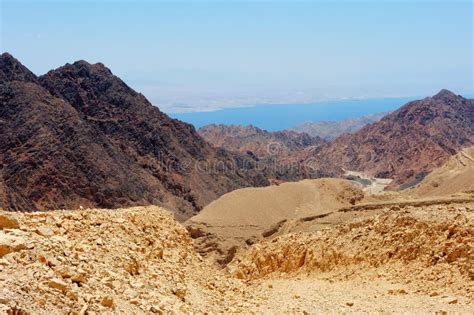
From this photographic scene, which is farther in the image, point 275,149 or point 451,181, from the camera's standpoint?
point 275,149

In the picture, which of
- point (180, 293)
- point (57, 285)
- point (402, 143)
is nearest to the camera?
point (57, 285)

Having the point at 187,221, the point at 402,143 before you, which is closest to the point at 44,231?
the point at 187,221

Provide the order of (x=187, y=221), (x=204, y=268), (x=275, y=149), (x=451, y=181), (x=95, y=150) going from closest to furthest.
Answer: (x=204, y=268) < (x=187, y=221) < (x=451, y=181) < (x=95, y=150) < (x=275, y=149)

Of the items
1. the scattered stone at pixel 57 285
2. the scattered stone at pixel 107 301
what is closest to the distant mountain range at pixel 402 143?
the scattered stone at pixel 107 301

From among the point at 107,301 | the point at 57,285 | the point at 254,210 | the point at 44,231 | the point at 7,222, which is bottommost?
the point at 254,210

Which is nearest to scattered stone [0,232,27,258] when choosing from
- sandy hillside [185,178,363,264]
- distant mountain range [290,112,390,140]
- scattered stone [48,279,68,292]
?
scattered stone [48,279,68,292]

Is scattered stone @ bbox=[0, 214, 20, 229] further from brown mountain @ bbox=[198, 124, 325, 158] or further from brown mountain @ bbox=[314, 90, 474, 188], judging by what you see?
brown mountain @ bbox=[198, 124, 325, 158]

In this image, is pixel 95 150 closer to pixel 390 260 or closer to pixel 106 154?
pixel 106 154

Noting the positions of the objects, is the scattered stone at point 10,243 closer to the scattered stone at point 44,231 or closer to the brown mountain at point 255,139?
the scattered stone at point 44,231
